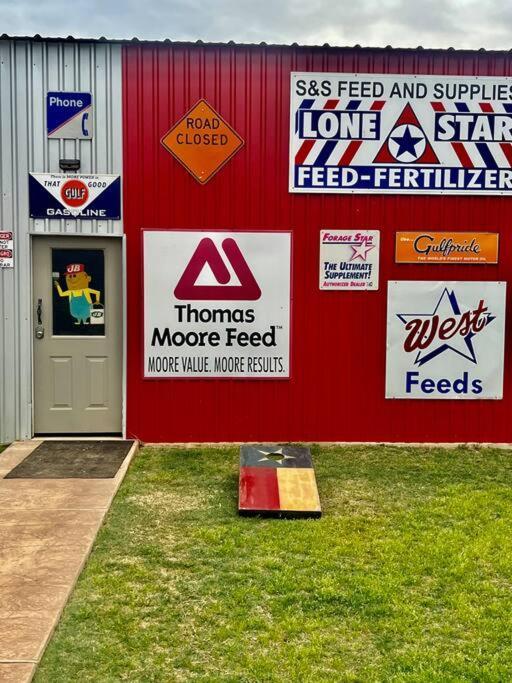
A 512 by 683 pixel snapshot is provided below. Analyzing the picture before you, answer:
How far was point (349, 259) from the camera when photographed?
7.40 metres

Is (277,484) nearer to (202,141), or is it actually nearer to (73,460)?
(73,460)

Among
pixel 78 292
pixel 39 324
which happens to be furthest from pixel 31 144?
pixel 39 324

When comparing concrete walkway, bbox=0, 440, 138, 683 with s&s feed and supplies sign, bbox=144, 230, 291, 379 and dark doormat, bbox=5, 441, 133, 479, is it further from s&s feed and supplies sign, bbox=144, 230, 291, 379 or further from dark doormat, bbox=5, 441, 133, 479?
s&s feed and supplies sign, bbox=144, 230, 291, 379

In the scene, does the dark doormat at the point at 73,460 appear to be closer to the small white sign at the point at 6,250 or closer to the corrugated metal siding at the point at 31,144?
the corrugated metal siding at the point at 31,144

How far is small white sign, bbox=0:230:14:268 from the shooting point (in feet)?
23.4

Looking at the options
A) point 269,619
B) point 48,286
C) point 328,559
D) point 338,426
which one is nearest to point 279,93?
point 48,286

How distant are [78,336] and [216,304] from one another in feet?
5.37

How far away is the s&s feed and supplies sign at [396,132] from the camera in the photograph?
7.20 m

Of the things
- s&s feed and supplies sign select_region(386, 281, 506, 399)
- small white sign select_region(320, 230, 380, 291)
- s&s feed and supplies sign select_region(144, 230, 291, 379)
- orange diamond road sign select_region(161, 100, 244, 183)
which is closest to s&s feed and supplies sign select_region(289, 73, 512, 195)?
small white sign select_region(320, 230, 380, 291)

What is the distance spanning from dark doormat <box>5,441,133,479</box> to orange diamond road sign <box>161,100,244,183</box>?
3.21m

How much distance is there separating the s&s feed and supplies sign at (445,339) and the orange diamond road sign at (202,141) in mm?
2472

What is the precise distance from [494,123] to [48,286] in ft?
17.8

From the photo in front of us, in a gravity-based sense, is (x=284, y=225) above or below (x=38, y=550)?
above

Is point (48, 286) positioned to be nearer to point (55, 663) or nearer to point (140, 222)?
point (140, 222)
